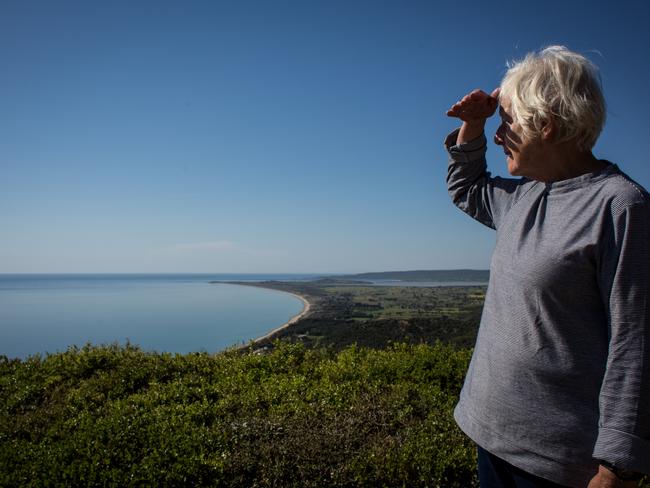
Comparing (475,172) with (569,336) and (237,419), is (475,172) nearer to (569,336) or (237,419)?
(569,336)

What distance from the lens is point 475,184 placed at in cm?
192

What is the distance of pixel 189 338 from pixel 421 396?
23188mm

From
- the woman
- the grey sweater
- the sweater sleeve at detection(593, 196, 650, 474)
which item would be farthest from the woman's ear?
the sweater sleeve at detection(593, 196, 650, 474)

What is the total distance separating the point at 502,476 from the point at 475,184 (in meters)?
1.16

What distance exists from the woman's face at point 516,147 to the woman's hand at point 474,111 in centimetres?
17

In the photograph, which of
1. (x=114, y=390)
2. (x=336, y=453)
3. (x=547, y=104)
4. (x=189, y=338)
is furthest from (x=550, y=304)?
(x=189, y=338)

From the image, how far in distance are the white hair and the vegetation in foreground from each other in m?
2.54

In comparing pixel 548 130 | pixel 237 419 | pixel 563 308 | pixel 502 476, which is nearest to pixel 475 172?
pixel 548 130

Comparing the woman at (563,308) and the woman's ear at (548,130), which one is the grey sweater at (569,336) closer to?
the woman at (563,308)

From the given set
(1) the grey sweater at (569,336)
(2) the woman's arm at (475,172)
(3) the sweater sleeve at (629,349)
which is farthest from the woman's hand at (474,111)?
(3) the sweater sleeve at (629,349)

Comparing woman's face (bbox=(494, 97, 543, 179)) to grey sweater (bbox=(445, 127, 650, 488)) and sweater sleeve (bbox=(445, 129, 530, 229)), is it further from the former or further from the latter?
sweater sleeve (bbox=(445, 129, 530, 229))

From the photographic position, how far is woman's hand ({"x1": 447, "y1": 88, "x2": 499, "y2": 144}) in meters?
1.71

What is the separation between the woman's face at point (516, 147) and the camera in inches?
55.8

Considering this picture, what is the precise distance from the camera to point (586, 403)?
125cm
